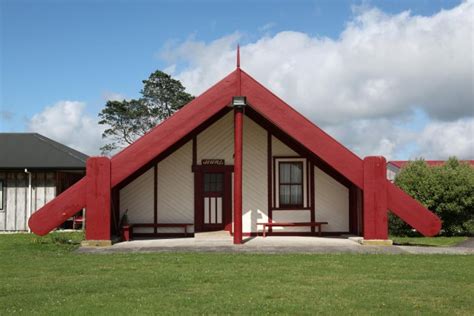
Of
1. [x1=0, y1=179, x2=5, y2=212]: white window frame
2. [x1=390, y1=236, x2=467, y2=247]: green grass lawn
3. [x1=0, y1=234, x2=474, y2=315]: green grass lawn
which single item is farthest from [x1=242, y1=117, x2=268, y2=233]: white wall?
[x1=0, y1=179, x2=5, y2=212]: white window frame

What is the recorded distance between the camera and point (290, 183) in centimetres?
1827

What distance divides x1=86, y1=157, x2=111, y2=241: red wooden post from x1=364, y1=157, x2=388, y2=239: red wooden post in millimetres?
6824

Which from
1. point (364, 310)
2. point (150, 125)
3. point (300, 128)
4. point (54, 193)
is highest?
point (150, 125)

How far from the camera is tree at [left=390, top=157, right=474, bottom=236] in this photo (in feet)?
64.7

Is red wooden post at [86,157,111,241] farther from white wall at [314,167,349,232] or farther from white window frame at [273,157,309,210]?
white wall at [314,167,349,232]

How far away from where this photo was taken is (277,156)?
18250mm

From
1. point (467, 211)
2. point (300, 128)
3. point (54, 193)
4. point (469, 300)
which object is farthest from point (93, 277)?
point (467, 211)

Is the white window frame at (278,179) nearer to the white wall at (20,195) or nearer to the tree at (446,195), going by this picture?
the tree at (446,195)

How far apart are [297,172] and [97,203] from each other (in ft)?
21.3

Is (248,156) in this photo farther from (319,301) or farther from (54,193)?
(319,301)

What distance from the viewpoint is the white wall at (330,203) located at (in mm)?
18219

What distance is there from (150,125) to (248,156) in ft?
120

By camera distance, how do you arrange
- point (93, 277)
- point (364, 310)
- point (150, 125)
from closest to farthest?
point (364, 310) < point (93, 277) < point (150, 125)

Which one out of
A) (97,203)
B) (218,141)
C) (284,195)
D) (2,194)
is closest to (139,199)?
(218,141)
